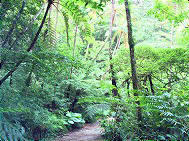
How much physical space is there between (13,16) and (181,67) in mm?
4915

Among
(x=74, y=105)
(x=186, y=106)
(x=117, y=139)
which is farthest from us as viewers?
(x=74, y=105)

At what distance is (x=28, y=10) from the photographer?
412 centimetres

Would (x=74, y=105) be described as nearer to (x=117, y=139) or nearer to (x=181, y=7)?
(x=117, y=139)

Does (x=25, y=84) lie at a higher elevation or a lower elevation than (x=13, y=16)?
lower

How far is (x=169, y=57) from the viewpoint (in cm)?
535

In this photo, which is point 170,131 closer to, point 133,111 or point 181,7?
point 133,111

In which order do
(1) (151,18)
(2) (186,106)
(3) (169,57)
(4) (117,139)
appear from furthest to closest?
(1) (151,18), (3) (169,57), (4) (117,139), (2) (186,106)

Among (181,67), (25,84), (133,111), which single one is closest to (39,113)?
(25,84)

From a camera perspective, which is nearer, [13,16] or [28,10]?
[13,16]

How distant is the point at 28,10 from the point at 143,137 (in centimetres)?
399

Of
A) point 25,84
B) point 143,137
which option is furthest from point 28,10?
point 143,137

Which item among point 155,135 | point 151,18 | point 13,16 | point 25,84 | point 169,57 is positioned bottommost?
point 155,135

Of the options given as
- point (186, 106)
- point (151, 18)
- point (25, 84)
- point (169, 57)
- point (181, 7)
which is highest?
point (151, 18)

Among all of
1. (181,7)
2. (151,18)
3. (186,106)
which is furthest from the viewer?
(151,18)
